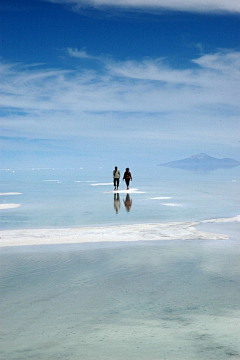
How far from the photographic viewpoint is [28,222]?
21109 millimetres

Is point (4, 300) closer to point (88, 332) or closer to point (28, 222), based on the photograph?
point (88, 332)

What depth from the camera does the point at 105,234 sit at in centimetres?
1744

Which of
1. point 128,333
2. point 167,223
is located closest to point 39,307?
point 128,333

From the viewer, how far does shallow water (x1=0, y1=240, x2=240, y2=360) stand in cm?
718

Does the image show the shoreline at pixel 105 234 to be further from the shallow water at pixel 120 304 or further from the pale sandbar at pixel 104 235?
the shallow water at pixel 120 304

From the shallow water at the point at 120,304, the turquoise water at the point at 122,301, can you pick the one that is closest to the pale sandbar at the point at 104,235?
the turquoise water at the point at 122,301

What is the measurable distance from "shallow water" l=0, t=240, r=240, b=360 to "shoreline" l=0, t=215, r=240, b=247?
1.92m

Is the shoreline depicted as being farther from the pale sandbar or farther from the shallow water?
the shallow water

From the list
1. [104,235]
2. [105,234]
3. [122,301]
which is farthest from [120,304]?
[105,234]

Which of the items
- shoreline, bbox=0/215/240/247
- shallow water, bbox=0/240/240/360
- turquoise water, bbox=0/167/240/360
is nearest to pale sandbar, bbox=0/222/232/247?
shoreline, bbox=0/215/240/247

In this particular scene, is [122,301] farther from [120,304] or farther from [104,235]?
[104,235]

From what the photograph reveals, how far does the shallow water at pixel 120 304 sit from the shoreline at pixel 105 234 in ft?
6.29

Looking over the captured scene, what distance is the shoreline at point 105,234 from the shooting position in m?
16.2

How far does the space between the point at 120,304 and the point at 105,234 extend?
831 cm
